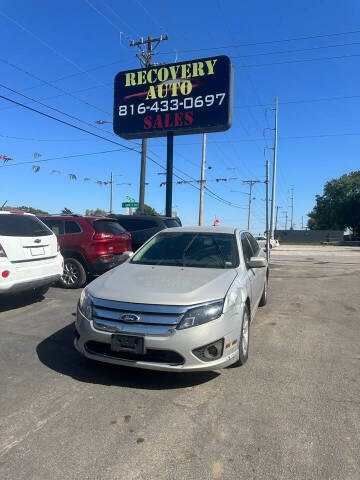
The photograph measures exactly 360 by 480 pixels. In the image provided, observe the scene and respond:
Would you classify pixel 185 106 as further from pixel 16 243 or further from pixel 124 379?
pixel 124 379

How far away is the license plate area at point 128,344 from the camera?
126 inches

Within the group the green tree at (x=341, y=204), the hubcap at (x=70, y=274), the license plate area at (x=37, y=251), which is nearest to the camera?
the license plate area at (x=37, y=251)

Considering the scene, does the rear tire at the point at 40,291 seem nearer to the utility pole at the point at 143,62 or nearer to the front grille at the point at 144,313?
Result: the front grille at the point at 144,313

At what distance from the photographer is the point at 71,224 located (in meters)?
8.09

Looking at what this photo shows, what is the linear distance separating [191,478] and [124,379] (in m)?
1.46

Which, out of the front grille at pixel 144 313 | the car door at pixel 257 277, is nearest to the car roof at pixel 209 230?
the car door at pixel 257 277

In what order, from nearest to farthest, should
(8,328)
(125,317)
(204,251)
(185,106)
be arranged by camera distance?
(125,317)
(204,251)
(8,328)
(185,106)

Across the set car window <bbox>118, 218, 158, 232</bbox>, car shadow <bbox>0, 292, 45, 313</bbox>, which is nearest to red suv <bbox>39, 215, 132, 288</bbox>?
car shadow <bbox>0, 292, 45, 313</bbox>

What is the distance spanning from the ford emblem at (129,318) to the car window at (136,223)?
6.95m

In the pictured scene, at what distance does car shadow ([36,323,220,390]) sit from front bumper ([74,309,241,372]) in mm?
287

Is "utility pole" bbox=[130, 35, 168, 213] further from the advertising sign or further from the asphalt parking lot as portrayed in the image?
the asphalt parking lot

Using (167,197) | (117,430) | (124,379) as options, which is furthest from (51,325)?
(167,197)

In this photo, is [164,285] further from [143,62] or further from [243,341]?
[143,62]

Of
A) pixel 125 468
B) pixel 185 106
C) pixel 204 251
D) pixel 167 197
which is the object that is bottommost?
pixel 125 468
